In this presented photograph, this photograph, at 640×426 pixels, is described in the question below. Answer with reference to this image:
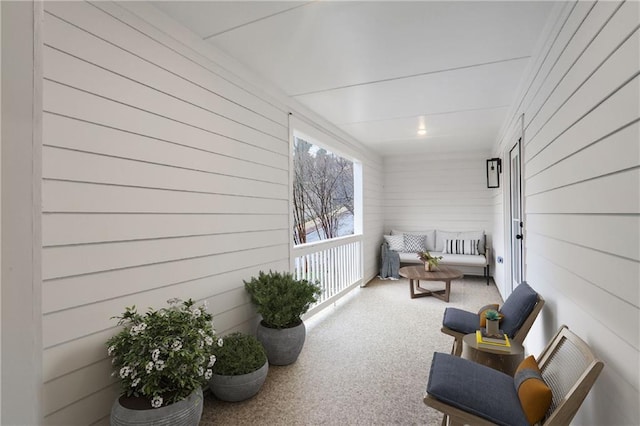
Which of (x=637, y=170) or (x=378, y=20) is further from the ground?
(x=378, y=20)

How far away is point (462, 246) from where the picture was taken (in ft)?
19.8

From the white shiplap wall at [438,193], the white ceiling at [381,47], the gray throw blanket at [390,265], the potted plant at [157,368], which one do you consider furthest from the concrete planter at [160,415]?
the white shiplap wall at [438,193]

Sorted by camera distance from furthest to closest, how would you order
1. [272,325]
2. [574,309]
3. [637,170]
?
1. [272,325]
2. [574,309]
3. [637,170]

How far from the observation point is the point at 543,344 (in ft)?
7.22

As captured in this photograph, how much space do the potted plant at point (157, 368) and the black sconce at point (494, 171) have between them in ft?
15.6

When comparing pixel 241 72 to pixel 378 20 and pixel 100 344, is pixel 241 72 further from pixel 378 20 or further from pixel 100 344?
pixel 100 344

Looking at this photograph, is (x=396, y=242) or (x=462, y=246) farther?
(x=396, y=242)

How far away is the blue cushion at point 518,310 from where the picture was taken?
2123 millimetres

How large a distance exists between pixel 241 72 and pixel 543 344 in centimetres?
306

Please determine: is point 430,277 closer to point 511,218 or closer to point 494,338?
point 511,218

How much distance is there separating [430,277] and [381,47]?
325 centimetres

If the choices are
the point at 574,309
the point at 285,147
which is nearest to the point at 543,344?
the point at 574,309

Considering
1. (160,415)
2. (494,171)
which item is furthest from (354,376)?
(494,171)

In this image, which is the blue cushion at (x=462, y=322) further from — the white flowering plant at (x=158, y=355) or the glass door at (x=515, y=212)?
the white flowering plant at (x=158, y=355)
